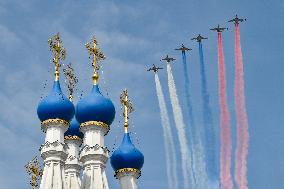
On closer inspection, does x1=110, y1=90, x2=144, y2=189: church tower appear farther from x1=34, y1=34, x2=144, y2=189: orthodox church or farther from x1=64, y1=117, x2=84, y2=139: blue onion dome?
x1=64, y1=117, x2=84, y2=139: blue onion dome

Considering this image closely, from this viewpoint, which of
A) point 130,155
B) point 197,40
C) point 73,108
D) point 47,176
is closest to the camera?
point 47,176

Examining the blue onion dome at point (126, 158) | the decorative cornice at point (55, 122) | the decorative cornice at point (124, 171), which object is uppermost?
the decorative cornice at point (55, 122)

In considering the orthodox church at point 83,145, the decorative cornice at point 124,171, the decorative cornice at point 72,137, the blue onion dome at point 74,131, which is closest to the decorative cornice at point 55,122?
the orthodox church at point 83,145

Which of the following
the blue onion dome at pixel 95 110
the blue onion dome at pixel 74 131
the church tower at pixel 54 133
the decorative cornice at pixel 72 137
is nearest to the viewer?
the church tower at pixel 54 133

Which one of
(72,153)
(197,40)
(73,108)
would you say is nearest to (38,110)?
(73,108)

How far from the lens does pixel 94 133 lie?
34.4 meters

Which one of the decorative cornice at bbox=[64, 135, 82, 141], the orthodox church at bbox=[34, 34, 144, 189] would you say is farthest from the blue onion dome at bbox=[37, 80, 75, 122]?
the decorative cornice at bbox=[64, 135, 82, 141]

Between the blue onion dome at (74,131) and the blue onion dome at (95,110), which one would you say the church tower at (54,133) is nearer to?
the blue onion dome at (95,110)

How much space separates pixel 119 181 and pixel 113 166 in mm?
1009

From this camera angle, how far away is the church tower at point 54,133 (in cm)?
3250

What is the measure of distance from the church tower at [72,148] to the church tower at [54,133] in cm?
155

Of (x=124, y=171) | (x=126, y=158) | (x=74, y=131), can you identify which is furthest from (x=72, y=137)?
(x=124, y=171)

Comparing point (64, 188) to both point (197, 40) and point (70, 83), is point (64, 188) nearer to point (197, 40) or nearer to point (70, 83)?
point (70, 83)

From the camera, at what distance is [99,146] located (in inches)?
1340
